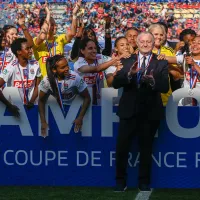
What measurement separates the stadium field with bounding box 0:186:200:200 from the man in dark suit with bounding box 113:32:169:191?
0.18 metres

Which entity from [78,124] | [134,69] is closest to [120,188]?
[78,124]

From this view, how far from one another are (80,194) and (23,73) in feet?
6.04

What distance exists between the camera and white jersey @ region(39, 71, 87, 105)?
6.57m

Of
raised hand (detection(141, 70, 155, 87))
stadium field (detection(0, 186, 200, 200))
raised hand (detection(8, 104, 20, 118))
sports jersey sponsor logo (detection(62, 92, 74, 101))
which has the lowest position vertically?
stadium field (detection(0, 186, 200, 200))

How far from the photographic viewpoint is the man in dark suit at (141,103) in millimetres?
6145

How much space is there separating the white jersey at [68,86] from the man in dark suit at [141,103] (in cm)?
54

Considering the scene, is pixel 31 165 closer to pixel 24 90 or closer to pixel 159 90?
pixel 24 90

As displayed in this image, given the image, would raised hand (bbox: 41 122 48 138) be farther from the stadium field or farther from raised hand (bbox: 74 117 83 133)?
the stadium field

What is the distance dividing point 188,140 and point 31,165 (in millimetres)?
1704

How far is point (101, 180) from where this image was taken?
6699 millimetres

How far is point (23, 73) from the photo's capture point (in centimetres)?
747

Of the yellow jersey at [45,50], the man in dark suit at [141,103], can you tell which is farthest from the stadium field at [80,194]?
the yellow jersey at [45,50]

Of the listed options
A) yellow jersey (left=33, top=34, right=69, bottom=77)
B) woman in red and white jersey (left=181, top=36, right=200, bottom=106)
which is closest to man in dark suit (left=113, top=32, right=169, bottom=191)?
woman in red and white jersey (left=181, top=36, right=200, bottom=106)

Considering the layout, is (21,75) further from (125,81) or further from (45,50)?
(125,81)
